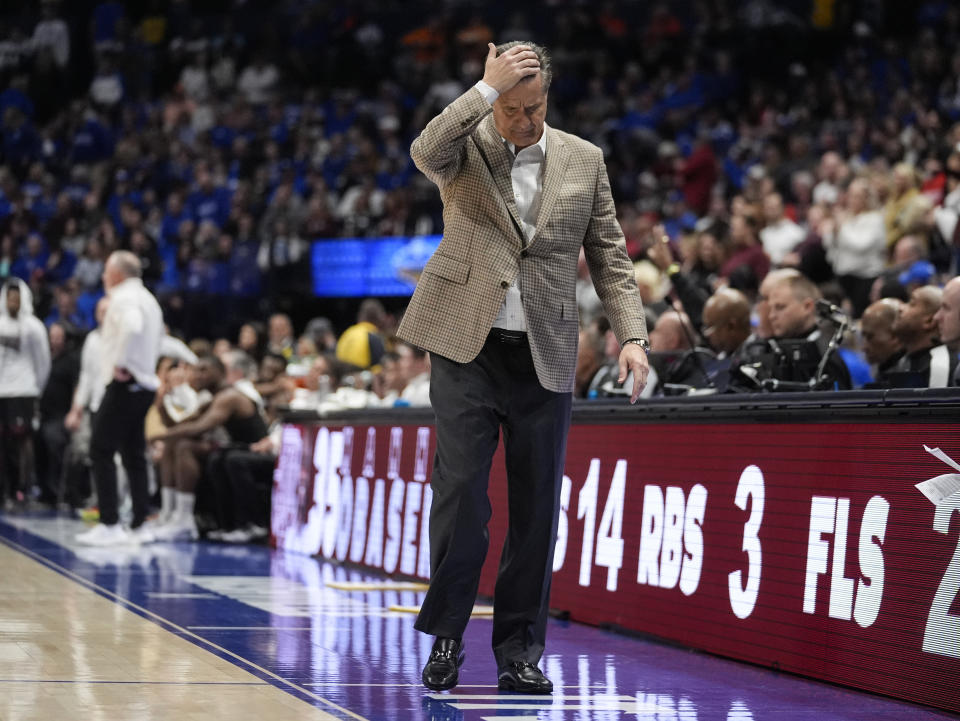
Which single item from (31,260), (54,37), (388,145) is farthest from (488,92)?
(54,37)

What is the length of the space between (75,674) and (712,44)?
1724 centimetres

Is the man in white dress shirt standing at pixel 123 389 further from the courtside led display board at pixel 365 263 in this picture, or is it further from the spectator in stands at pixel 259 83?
the spectator in stands at pixel 259 83

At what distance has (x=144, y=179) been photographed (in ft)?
71.2

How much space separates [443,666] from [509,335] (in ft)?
3.56

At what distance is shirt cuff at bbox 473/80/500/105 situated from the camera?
444cm

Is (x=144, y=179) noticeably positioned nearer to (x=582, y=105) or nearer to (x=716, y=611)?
(x=582, y=105)

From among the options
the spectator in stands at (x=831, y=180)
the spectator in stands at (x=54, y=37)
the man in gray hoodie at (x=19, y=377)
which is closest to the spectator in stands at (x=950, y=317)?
the spectator in stands at (x=831, y=180)

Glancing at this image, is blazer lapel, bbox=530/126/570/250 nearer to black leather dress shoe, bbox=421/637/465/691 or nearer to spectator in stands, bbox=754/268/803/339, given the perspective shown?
black leather dress shoe, bbox=421/637/465/691

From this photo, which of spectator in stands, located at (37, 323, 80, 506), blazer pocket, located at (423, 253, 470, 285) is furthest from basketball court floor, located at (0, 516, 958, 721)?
spectator in stands, located at (37, 323, 80, 506)

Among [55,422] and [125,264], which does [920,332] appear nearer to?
[125,264]

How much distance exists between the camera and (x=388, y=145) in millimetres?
20938

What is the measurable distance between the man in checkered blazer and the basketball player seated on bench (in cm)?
690

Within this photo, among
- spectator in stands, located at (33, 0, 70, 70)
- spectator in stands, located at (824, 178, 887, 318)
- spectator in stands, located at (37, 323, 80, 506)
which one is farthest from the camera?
spectator in stands, located at (33, 0, 70, 70)

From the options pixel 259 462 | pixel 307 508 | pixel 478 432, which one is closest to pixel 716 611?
pixel 478 432
